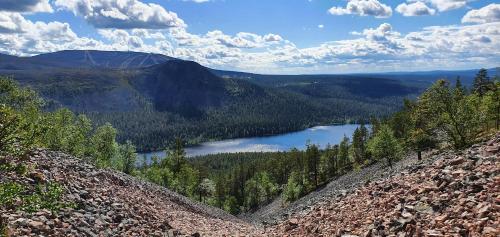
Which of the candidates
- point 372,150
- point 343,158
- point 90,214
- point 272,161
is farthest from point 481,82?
point 90,214

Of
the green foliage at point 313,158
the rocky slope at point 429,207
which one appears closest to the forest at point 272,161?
the green foliage at point 313,158

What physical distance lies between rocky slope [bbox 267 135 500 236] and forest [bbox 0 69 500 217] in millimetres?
12859

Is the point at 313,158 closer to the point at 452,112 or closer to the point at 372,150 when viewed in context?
the point at 372,150

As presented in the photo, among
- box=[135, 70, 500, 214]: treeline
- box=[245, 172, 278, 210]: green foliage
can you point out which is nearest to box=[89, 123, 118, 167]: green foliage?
box=[135, 70, 500, 214]: treeline

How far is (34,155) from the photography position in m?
26.9

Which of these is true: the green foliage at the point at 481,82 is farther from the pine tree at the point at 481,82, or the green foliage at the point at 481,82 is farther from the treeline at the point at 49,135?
the treeline at the point at 49,135

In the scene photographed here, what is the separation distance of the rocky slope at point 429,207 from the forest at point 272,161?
1286 cm

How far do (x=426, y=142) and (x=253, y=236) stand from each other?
78146 mm

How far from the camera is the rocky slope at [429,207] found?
13.3 m

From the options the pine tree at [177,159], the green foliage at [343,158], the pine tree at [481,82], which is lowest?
the green foliage at [343,158]

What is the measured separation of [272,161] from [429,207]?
512 ft

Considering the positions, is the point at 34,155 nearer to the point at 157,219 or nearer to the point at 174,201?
the point at 157,219

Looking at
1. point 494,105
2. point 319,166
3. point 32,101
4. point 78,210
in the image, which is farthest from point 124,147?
point 78,210

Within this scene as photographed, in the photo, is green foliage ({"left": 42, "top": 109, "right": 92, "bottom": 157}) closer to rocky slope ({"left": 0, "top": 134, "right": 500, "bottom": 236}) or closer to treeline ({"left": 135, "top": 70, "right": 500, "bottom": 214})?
treeline ({"left": 135, "top": 70, "right": 500, "bottom": 214})
